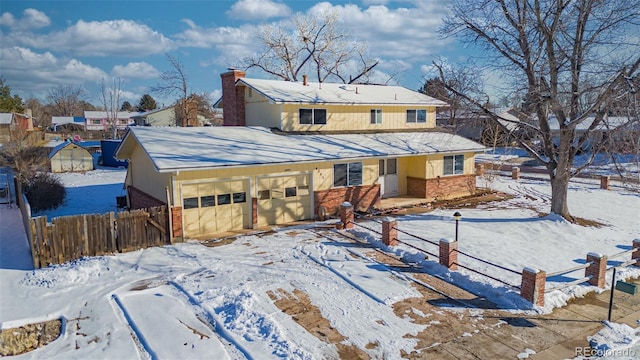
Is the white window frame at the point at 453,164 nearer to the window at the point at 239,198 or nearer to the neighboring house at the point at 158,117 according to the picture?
the window at the point at 239,198

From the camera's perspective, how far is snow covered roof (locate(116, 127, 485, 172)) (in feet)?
48.2

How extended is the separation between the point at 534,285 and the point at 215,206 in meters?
10.5

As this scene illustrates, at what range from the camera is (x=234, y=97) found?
74.9 ft

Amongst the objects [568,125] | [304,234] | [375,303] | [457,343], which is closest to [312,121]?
[304,234]

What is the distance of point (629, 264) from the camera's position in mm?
12562

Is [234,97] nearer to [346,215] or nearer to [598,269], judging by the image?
[346,215]

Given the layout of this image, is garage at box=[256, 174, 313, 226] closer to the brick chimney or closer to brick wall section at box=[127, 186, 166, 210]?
brick wall section at box=[127, 186, 166, 210]

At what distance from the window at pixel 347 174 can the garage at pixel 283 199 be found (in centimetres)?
144

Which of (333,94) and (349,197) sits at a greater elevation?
(333,94)

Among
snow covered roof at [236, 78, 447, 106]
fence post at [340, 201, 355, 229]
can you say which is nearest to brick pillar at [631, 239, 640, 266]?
fence post at [340, 201, 355, 229]

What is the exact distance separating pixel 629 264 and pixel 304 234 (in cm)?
1007

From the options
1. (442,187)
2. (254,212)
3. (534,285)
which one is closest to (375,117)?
(442,187)

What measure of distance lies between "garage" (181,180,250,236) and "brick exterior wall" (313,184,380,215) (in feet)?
10.7

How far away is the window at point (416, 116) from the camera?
2448 cm
